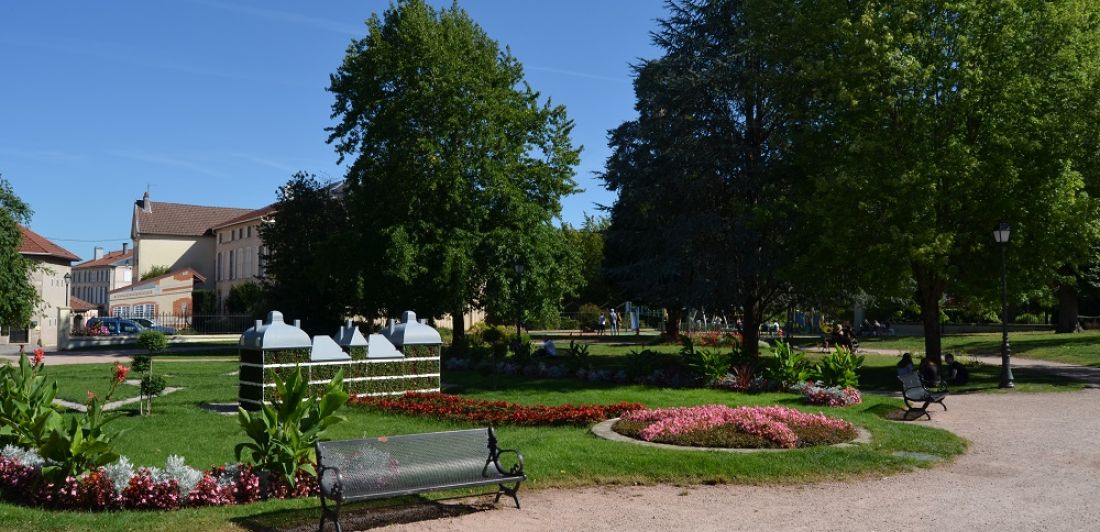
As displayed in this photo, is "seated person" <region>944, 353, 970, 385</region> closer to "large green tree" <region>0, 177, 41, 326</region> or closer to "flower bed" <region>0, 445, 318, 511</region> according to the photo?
"flower bed" <region>0, 445, 318, 511</region>

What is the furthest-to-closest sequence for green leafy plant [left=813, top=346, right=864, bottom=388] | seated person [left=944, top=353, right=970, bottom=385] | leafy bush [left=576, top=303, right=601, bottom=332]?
leafy bush [left=576, top=303, right=601, bottom=332], seated person [left=944, top=353, right=970, bottom=385], green leafy plant [left=813, top=346, right=864, bottom=388]

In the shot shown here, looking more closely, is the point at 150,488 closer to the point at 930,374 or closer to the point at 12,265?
the point at 930,374

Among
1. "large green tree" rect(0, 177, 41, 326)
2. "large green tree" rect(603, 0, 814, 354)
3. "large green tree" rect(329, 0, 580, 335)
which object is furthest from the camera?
"large green tree" rect(329, 0, 580, 335)

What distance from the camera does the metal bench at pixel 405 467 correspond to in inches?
282

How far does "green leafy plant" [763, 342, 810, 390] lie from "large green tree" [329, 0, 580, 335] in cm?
1345

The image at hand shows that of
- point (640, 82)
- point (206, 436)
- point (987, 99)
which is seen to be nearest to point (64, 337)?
point (640, 82)

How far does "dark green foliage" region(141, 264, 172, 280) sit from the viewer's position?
258 ft

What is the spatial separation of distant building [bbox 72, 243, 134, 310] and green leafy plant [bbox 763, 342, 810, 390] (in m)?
92.3

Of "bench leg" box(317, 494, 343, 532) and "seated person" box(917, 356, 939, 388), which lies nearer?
"bench leg" box(317, 494, 343, 532)

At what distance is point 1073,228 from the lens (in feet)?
66.9

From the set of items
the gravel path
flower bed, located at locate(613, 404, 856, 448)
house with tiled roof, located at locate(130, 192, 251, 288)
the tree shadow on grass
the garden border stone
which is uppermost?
house with tiled roof, located at locate(130, 192, 251, 288)

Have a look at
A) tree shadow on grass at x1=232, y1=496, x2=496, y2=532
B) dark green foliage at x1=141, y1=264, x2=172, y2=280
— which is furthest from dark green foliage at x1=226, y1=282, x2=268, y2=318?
tree shadow on grass at x1=232, y1=496, x2=496, y2=532

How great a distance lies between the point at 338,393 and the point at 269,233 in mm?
36302

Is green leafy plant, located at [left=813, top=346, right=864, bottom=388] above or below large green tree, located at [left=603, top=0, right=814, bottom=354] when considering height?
below
